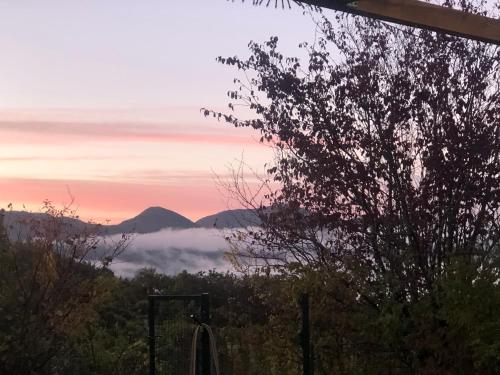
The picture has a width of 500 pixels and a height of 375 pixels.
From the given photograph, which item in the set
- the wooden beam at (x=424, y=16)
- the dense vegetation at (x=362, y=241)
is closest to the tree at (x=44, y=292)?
the dense vegetation at (x=362, y=241)

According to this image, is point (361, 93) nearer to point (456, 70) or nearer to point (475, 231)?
point (456, 70)

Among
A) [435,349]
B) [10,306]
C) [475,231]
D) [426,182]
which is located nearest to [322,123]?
[426,182]

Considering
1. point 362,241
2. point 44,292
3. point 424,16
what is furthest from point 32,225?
point 424,16

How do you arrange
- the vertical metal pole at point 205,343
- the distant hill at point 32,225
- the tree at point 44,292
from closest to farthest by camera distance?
the vertical metal pole at point 205,343, the tree at point 44,292, the distant hill at point 32,225

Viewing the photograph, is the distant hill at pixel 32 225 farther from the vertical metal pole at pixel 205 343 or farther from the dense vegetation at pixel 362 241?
the vertical metal pole at pixel 205 343

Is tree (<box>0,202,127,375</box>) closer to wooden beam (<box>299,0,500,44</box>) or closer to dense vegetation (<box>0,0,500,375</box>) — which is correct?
dense vegetation (<box>0,0,500,375</box>)

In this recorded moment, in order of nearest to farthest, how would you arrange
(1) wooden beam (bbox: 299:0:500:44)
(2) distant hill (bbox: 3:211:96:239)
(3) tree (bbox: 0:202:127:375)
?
(1) wooden beam (bbox: 299:0:500:44)
(3) tree (bbox: 0:202:127:375)
(2) distant hill (bbox: 3:211:96:239)

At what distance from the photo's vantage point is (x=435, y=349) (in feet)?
26.3

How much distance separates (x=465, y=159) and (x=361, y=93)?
5.23 ft

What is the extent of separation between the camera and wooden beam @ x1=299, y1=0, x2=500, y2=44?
5633 millimetres

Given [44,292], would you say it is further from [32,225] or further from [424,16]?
[424,16]

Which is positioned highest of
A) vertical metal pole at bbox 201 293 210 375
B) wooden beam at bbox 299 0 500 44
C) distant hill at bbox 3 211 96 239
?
wooden beam at bbox 299 0 500 44

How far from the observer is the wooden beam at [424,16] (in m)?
5.63

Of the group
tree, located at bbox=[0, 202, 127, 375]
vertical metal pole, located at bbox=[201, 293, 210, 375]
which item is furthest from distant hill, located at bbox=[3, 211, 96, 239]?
vertical metal pole, located at bbox=[201, 293, 210, 375]
